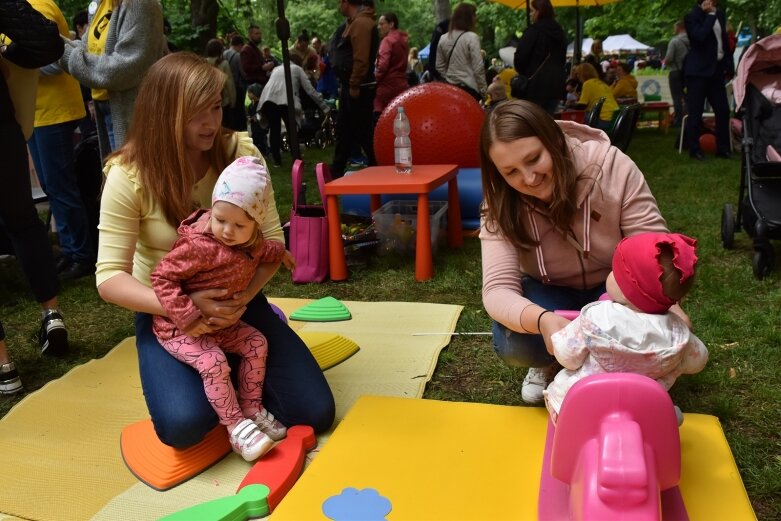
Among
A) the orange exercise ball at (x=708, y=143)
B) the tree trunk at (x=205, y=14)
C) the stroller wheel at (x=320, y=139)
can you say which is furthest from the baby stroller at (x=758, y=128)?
the stroller wheel at (x=320, y=139)

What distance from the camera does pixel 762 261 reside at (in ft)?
11.3

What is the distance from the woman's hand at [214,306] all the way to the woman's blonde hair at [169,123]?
1.07 feet

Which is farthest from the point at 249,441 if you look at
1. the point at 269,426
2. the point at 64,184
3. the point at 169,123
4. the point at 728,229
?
the point at 728,229

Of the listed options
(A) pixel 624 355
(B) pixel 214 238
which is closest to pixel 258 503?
(B) pixel 214 238

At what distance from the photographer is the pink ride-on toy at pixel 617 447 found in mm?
1402

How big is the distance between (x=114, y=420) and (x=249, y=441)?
0.66m

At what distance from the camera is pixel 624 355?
5.03ft

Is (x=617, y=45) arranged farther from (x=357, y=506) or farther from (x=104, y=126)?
(x=357, y=506)

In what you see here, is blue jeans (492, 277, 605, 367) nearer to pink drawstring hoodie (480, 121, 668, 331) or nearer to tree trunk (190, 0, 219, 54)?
pink drawstring hoodie (480, 121, 668, 331)

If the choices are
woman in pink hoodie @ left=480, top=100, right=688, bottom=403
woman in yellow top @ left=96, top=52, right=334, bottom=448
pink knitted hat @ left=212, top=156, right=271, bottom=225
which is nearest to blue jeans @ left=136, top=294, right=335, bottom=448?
woman in yellow top @ left=96, top=52, right=334, bottom=448

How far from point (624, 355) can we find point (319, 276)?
2544mm

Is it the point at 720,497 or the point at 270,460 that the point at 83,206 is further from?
the point at 720,497

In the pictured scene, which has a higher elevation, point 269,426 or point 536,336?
point 536,336

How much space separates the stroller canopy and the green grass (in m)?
0.87
